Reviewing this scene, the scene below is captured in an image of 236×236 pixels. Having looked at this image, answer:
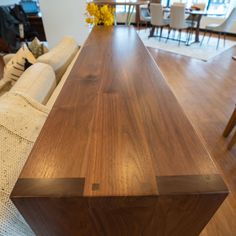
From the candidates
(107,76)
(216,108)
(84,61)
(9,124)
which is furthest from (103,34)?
(216,108)

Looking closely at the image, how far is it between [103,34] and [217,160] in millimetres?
1611

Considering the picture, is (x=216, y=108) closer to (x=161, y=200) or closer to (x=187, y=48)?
(x=161, y=200)

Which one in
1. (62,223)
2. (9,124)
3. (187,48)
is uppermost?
(9,124)

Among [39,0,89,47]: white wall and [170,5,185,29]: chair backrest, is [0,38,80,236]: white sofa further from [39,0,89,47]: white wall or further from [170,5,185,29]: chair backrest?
[170,5,185,29]: chair backrest

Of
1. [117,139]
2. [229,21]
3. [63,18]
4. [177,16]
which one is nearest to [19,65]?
[117,139]

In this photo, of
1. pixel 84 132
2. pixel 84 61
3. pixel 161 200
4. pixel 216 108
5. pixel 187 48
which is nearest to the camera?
pixel 161 200

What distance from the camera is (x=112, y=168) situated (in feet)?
1.44

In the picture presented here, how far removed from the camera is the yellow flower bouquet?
1.97m

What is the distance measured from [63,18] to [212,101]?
302 cm

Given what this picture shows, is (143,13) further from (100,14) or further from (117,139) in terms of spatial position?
(117,139)

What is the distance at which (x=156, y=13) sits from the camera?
5035 mm

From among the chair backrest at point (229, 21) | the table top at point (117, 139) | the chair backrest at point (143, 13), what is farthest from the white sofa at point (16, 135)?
the chair backrest at point (143, 13)

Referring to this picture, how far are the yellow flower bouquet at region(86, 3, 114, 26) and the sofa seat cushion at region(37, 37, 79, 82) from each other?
51 cm

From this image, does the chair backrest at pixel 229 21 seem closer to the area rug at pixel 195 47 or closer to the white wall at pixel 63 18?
the area rug at pixel 195 47
